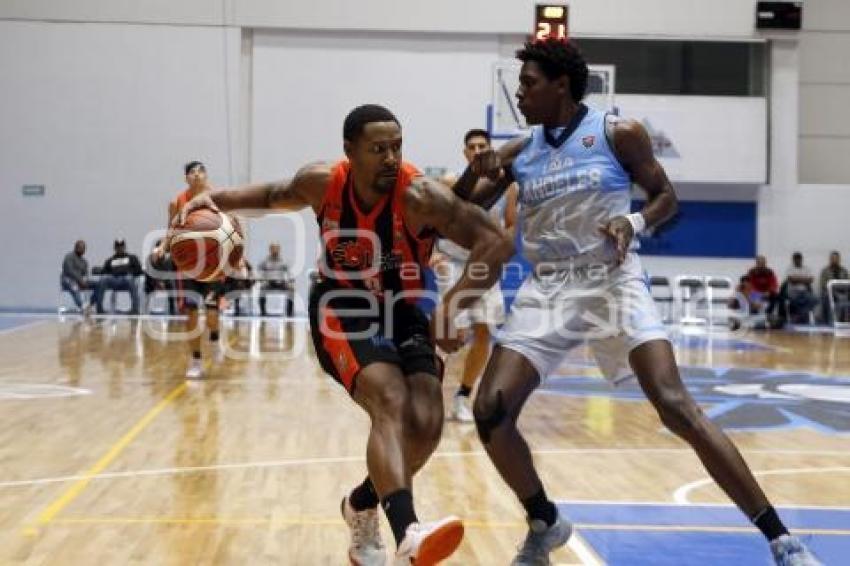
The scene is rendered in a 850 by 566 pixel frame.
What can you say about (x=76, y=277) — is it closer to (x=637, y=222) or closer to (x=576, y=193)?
(x=576, y=193)

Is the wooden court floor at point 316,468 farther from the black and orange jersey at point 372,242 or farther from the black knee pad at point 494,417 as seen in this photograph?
the black and orange jersey at point 372,242

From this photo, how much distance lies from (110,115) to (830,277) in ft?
49.9

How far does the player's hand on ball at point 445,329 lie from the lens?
4.20m

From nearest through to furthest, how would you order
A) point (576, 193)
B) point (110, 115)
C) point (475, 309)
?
point (576, 193)
point (475, 309)
point (110, 115)

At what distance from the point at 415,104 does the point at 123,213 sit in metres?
6.54

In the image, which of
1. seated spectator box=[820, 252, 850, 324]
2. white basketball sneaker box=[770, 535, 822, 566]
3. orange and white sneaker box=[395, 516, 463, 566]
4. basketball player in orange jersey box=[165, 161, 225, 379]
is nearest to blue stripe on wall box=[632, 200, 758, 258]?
seated spectator box=[820, 252, 850, 324]

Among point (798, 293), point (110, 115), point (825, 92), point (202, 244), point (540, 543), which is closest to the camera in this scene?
point (540, 543)

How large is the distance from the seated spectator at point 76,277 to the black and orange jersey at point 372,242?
17.9m

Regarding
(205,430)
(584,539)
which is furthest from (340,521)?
(205,430)

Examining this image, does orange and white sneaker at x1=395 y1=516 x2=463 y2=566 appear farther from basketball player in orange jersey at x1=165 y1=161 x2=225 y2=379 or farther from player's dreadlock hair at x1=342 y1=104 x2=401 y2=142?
basketball player in orange jersey at x1=165 y1=161 x2=225 y2=379

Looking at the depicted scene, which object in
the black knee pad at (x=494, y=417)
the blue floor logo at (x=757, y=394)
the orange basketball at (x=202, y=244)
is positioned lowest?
the blue floor logo at (x=757, y=394)

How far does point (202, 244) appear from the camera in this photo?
495 cm

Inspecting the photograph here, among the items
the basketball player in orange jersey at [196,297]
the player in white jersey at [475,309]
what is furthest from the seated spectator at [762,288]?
the player in white jersey at [475,309]

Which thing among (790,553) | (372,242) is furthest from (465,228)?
(790,553)
